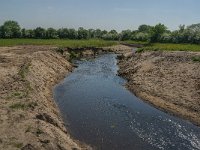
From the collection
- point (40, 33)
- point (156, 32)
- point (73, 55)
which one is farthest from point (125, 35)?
point (73, 55)

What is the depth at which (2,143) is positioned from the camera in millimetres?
17969

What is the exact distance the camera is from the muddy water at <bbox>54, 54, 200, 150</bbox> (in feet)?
75.0

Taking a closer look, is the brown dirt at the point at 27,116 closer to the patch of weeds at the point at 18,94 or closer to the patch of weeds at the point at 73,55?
the patch of weeds at the point at 18,94

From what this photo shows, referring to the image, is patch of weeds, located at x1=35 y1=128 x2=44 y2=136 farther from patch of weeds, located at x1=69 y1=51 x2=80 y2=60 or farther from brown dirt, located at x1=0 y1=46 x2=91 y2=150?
patch of weeds, located at x1=69 y1=51 x2=80 y2=60

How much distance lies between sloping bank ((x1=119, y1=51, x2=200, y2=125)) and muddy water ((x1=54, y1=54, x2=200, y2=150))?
1.39 m

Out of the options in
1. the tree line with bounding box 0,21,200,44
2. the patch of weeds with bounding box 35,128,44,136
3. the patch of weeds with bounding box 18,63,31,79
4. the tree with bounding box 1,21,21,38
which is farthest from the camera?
the tree with bounding box 1,21,21,38

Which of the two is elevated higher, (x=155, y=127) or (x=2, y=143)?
(x=2, y=143)

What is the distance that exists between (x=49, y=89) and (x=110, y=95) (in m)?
7.12

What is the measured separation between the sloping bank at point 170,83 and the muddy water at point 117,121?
1.39 meters

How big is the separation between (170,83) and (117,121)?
44.1ft

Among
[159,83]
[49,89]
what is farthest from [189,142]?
[49,89]

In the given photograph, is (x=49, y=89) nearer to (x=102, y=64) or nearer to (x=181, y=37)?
(x=102, y=64)

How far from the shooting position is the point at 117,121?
27.2 metres

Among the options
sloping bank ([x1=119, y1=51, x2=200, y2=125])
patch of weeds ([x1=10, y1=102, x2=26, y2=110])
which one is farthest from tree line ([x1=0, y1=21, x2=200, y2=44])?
patch of weeds ([x1=10, y1=102, x2=26, y2=110])
